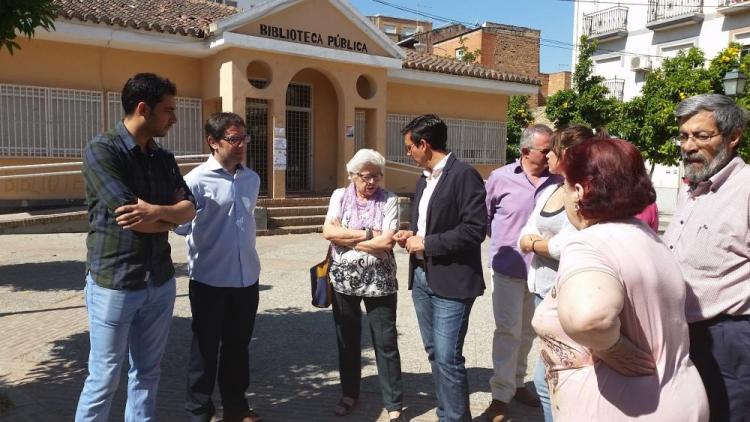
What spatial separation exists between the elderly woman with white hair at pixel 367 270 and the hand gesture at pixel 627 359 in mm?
2026

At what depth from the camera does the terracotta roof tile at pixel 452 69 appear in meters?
16.4

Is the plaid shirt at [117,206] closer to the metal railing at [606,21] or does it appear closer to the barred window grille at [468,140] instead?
the barred window grille at [468,140]

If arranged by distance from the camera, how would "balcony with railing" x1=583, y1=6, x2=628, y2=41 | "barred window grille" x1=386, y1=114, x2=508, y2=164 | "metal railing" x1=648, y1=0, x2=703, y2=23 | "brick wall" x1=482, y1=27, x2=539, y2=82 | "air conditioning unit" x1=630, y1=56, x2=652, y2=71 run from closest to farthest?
"barred window grille" x1=386, y1=114, x2=508, y2=164
"metal railing" x1=648, y1=0, x2=703, y2=23
"air conditioning unit" x1=630, y1=56, x2=652, y2=71
"balcony with railing" x1=583, y1=6, x2=628, y2=41
"brick wall" x1=482, y1=27, x2=539, y2=82

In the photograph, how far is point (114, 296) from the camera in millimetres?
2744

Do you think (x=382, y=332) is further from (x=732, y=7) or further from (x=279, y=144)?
(x=732, y=7)

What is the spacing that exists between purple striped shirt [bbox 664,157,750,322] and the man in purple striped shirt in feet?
4.29

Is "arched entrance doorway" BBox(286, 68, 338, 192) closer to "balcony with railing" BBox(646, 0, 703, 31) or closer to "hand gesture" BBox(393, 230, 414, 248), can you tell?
"hand gesture" BBox(393, 230, 414, 248)

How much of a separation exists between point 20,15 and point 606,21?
26.9m

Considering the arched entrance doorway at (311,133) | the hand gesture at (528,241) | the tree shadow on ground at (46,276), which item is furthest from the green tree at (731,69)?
the hand gesture at (528,241)

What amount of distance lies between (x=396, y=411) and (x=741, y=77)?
9232mm

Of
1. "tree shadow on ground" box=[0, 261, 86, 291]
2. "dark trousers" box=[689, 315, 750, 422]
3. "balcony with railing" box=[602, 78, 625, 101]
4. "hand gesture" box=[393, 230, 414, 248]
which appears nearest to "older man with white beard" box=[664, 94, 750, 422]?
"dark trousers" box=[689, 315, 750, 422]

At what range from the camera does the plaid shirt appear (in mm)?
2719

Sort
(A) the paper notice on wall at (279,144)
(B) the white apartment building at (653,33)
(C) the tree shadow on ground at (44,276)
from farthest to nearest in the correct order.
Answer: (B) the white apartment building at (653,33), (A) the paper notice on wall at (279,144), (C) the tree shadow on ground at (44,276)

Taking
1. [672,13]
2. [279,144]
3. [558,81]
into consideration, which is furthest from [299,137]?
[558,81]
